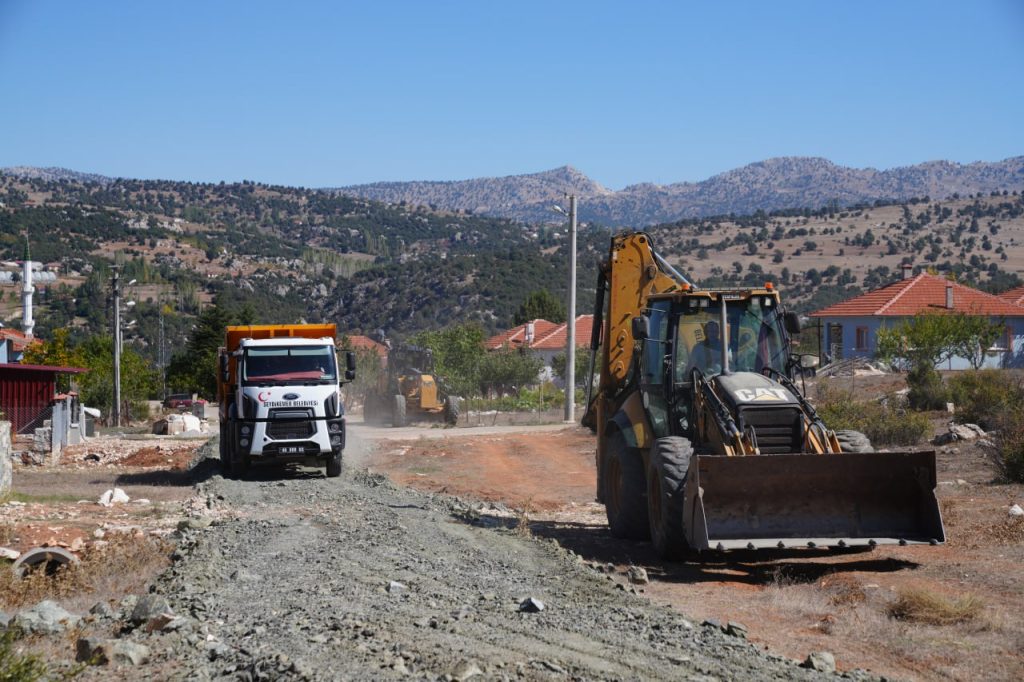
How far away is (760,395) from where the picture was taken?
12.1 meters

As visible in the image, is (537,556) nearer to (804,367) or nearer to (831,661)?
(804,367)

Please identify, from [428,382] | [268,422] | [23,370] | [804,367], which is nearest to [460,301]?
[428,382]

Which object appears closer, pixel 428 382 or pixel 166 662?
pixel 166 662

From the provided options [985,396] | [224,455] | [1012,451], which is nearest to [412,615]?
[1012,451]

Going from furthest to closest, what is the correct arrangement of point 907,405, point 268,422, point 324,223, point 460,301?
point 324,223
point 460,301
point 907,405
point 268,422

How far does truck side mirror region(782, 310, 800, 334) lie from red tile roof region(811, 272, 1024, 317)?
47.4 metres

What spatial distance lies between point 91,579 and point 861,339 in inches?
2216

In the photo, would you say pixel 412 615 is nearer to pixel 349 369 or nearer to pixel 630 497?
pixel 630 497

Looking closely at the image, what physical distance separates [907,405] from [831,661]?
2580 cm

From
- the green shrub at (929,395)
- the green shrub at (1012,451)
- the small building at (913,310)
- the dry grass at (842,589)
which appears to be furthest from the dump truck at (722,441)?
the small building at (913,310)

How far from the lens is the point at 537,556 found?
12484mm

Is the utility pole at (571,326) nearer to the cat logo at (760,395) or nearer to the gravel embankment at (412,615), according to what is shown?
the gravel embankment at (412,615)

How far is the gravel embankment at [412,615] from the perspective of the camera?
24.7ft

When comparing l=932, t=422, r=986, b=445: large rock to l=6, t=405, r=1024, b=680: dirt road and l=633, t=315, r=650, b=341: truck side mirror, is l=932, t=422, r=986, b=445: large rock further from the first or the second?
l=633, t=315, r=650, b=341: truck side mirror
